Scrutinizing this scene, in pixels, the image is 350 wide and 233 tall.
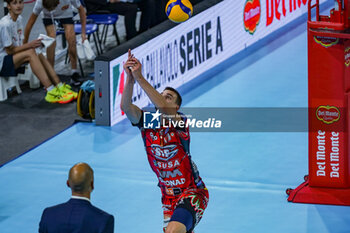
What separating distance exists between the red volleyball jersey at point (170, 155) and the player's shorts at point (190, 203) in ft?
0.24

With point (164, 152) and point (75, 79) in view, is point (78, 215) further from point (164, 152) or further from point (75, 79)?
point (75, 79)

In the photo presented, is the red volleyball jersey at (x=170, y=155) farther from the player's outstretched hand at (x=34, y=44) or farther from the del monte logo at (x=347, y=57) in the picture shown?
the player's outstretched hand at (x=34, y=44)

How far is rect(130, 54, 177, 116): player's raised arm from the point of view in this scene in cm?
592

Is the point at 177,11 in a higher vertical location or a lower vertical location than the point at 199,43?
higher

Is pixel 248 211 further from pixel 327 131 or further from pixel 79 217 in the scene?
pixel 79 217

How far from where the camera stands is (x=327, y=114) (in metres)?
8.12

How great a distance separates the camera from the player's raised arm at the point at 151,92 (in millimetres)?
5922

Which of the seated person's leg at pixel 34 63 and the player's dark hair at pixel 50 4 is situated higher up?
the player's dark hair at pixel 50 4

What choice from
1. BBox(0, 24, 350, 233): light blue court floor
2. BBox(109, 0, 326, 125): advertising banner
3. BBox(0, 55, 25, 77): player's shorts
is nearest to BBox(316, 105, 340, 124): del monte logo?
BBox(0, 24, 350, 233): light blue court floor

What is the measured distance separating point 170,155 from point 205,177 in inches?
117

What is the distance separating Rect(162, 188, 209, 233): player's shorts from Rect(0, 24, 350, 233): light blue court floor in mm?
1468

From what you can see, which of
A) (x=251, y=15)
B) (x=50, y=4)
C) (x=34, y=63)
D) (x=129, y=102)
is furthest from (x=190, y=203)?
(x=251, y=15)

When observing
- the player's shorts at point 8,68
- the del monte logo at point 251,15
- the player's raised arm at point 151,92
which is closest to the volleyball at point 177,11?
the player's shorts at point 8,68

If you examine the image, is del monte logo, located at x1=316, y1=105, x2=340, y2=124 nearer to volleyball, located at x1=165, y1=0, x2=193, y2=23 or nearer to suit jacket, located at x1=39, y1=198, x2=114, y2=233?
volleyball, located at x1=165, y1=0, x2=193, y2=23
